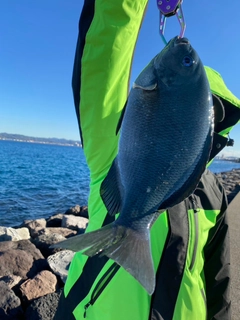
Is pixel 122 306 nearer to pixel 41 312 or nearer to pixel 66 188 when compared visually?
pixel 41 312

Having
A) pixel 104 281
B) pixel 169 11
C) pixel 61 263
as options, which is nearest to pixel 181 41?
pixel 169 11

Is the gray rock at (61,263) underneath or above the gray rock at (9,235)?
above

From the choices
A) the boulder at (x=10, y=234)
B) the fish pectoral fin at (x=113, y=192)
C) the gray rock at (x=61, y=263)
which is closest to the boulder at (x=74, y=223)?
the boulder at (x=10, y=234)

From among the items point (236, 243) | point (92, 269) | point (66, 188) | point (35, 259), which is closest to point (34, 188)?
point (66, 188)

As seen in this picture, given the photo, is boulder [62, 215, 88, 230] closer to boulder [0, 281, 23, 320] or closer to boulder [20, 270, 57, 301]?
boulder [20, 270, 57, 301]

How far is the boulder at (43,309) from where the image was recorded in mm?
3365

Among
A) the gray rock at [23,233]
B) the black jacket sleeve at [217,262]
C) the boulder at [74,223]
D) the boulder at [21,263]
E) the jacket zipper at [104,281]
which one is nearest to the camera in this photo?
the jacket zipper at [104,281]

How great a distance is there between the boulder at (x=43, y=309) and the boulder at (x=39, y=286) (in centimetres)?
47

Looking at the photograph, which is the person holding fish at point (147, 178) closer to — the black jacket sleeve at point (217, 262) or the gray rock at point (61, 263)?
the black jacket sleeve at point (217, 262)

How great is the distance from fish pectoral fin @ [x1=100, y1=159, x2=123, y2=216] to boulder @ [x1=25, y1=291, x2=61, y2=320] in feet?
9.25

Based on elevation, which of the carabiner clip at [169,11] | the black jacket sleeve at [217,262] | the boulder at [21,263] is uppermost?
the carabiner clip at [169,11]

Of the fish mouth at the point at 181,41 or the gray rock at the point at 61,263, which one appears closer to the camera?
the fish mouth at the point at 181,41

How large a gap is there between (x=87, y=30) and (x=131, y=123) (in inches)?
31.3

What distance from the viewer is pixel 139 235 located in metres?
1.06
